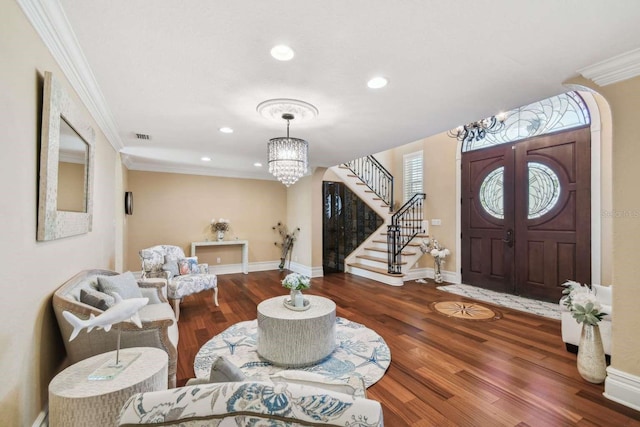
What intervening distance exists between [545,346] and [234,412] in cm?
353

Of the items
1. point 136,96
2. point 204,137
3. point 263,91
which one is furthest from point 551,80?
point 204,137

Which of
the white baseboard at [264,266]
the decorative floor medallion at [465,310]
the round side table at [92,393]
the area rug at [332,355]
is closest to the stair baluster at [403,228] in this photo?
the decorative floor medallion at [465,310]

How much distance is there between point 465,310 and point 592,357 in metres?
1.78

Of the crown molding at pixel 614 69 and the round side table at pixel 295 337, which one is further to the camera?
the round side table at pixel 295 337

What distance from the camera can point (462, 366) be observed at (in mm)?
2562

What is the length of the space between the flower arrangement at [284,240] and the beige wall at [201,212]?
0.13m

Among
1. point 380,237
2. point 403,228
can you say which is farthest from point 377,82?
point 380,237

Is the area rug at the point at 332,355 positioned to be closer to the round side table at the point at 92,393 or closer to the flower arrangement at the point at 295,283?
the flower arrangement at the point at 295,283

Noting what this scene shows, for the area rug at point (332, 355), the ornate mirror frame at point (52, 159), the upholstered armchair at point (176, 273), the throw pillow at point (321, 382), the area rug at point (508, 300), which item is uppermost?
the ornate mirror frame at point (52, 159)

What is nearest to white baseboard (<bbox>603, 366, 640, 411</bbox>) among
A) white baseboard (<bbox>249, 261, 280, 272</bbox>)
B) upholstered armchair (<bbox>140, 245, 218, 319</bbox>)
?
upholstered armchair (<bbox>140, 245, 218, 319</bbox>)

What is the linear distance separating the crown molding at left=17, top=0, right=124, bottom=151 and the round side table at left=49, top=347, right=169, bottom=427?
76.4 inches

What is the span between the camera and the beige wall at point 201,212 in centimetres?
591

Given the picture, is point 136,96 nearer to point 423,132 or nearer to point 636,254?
point 423,132

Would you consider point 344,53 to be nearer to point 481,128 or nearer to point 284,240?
point 481,128
